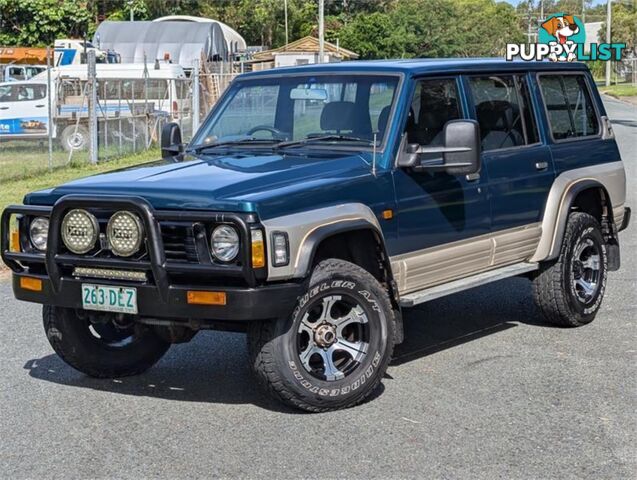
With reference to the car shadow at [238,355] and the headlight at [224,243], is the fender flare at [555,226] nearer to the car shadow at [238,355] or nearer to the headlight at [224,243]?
the car shadow at [238,355]

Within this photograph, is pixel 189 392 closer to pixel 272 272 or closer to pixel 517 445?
pixel 272 272

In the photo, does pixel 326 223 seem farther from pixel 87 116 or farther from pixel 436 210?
pixel 87 116

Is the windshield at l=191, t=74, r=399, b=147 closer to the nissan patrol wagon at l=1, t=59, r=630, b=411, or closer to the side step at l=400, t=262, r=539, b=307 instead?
the nissan patrol wagon at l=1, t=59, r=630, b=411

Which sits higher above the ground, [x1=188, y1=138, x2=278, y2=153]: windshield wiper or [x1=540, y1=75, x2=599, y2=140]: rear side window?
[x1=540, y1=75, x2=599, y2=140]: rear side window

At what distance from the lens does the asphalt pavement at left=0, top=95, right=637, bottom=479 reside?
516cm

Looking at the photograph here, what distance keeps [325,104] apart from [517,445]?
2642 mm

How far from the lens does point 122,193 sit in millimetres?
5914

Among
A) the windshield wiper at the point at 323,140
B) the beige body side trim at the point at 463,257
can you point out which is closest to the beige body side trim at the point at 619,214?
the beige body side trim at the point at 463,257

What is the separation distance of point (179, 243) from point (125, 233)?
314mm

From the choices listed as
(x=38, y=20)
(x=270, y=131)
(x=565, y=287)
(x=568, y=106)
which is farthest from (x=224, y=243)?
(x=38, y=20)

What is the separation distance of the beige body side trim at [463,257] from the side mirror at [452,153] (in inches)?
20.5

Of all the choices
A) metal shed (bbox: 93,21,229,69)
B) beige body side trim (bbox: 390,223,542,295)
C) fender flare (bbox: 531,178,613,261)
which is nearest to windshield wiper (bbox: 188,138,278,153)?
beige body side trim (bbox: 390,223,542,295)

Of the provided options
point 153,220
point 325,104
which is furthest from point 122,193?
point 325,104

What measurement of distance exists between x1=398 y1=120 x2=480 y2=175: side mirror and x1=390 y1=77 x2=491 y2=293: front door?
0.08 metres
